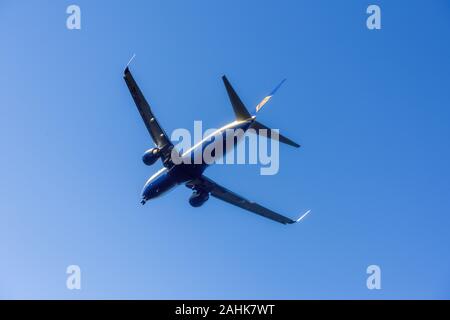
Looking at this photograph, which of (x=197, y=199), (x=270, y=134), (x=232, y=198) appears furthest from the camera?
(x=232, y=198)

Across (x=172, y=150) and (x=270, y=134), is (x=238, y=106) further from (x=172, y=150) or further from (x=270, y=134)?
(x=172, y=150)

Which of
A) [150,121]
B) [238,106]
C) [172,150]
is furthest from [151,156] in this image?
[238,106]

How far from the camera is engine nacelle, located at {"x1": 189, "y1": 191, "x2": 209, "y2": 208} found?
38.7 metres

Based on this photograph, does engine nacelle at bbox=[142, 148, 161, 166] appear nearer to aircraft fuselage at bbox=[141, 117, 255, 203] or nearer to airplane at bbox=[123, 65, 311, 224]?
airplane at bbox=[123, 65, 311, 224]

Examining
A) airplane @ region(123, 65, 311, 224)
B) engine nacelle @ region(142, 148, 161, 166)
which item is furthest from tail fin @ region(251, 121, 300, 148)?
engine nacelle @ region(142, 148, 161, 166)

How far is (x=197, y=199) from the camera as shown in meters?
38.7

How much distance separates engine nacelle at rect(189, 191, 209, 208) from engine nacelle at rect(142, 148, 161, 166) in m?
4.17

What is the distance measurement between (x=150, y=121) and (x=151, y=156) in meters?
2.40

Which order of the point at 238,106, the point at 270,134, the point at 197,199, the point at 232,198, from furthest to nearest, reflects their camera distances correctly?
the point at 232,198
the point at 197,199
the point at 270,134
the point at 238,106

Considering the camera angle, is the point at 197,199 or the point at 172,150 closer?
the point at 172,150

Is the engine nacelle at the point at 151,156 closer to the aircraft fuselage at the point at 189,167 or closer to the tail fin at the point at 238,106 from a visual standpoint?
the aircraft fuselage at the point at 189,167
